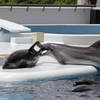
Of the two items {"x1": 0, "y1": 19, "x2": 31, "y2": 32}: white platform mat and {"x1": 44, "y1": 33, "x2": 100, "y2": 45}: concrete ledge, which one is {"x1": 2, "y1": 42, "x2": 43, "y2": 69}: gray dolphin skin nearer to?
{"x1": 0, "y1": 19, "x2": 31, "y2": 32}: white platform mat

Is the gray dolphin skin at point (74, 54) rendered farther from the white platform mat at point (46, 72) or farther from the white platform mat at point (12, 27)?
the white platform mat at point (12, 27)

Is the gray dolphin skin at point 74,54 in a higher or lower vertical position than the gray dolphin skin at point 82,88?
higher

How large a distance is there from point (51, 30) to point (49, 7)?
293 centimetres

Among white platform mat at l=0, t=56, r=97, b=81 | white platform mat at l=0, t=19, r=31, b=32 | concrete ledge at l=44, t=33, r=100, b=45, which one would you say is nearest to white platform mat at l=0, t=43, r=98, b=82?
white platform mat at l=0, t=56, r=97, b=81

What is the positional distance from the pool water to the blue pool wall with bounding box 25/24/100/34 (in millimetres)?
11691

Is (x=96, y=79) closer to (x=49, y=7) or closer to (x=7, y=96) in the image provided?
(x=7, y=96)

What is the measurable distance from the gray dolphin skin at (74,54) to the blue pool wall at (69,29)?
33.5 ft

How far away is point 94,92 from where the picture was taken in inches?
298

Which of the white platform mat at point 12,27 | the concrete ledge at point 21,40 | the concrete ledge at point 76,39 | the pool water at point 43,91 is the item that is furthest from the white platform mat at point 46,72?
the concrete ledge at point 21,40

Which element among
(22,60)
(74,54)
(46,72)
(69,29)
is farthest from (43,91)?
(69,29)

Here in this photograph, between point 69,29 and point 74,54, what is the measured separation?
34.7ft

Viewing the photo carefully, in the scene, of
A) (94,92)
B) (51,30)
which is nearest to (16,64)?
(94,92)

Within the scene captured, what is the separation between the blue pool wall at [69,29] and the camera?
66.2 feet

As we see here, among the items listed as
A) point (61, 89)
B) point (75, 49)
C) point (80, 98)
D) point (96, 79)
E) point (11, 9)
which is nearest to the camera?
point (80, 98)
